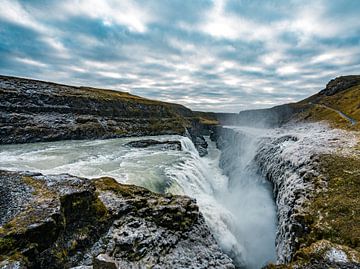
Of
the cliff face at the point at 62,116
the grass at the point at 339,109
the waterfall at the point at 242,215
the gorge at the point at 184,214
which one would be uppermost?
the grass at the point at 339,109

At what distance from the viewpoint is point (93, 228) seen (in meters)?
11.9

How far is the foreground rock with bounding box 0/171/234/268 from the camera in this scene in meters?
9.55

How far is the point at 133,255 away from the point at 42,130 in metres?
52.4

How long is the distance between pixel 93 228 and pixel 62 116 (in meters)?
58.4

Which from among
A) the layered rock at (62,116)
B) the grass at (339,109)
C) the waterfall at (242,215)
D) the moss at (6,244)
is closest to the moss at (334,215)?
the waterfall at (242,215)

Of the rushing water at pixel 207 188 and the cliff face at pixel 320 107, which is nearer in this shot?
Answer: the rushing water at pixel 207 188

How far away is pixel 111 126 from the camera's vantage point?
68688mm

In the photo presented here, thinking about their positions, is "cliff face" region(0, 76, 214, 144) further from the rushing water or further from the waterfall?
the waterfall

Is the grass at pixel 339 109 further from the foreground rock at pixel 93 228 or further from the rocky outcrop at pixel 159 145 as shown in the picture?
the foreground rock at pixel 93 228

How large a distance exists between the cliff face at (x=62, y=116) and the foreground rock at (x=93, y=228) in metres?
44.2

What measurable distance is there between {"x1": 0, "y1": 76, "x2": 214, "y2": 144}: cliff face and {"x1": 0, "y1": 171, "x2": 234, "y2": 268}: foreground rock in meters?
44.2

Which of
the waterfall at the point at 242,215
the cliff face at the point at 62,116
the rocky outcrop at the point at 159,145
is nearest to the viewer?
the waterfall at the point at 242,215

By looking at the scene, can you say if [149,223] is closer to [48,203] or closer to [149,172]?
[48,203]

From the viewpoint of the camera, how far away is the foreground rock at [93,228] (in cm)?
955
